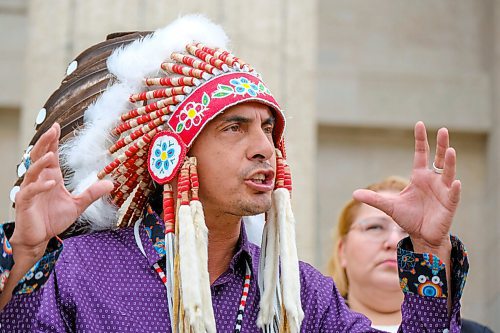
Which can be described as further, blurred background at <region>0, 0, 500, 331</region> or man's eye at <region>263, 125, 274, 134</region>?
blurred background at <region>0, 0, 500, 331</region>

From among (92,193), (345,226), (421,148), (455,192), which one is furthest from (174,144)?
(345,226)

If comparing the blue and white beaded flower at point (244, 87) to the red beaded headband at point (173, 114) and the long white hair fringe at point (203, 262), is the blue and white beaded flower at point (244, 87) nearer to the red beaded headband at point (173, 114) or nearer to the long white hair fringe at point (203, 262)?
the red beaded headband at point (173, 114)

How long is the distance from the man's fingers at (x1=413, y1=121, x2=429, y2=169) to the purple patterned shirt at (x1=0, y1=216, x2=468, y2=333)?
244 mm

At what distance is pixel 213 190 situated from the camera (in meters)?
3.99

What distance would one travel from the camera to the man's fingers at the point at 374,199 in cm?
377

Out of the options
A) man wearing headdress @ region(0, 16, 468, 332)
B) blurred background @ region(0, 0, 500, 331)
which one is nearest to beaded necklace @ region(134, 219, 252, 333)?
man wearing headdress @ region(0, 16, 468, 332)

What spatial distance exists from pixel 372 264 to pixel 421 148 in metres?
1.40

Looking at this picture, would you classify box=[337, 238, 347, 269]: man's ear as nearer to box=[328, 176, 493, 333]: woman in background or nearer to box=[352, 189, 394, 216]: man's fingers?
box=[328, 176, 493, 333]: woman in background

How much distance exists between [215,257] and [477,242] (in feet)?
13.6

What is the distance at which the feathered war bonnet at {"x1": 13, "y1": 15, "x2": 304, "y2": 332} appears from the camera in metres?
3.86

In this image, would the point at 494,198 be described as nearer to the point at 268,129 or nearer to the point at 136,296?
the point at 268,129

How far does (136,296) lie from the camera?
12.8 ft

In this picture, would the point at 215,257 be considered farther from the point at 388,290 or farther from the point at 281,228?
the point at 388,290

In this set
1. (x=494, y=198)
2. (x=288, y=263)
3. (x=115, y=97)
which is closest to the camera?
(x=288, y=263)
